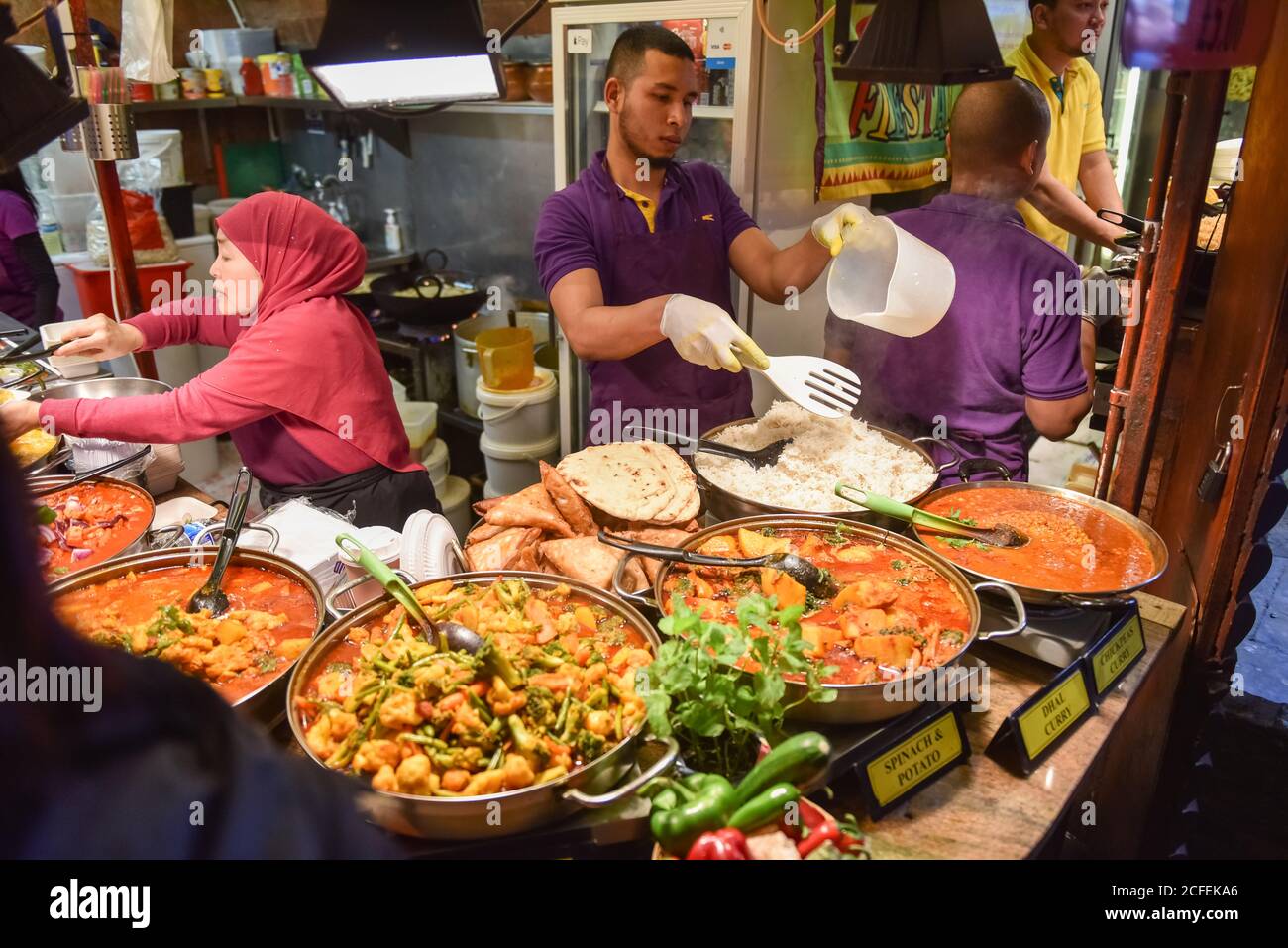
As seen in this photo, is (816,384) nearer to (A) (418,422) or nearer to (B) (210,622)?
(B) (210,622)

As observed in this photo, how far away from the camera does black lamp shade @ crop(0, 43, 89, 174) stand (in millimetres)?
1785

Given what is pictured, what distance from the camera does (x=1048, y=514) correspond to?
6.79 ft

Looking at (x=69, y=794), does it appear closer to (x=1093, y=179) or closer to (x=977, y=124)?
(x=977, y=124)

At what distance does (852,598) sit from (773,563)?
0.56ft

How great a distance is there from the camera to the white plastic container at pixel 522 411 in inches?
177

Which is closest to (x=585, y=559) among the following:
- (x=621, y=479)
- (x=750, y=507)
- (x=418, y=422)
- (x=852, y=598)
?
(x=621, y=479)

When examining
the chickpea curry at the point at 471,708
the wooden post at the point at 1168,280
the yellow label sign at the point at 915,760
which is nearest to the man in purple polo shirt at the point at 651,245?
the wooden post at the point at 1168,280

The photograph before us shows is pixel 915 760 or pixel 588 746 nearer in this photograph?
pixel 588 746

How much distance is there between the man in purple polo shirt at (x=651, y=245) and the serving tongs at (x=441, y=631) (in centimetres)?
135

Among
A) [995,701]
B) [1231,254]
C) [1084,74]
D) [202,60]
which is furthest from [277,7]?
[995,701]

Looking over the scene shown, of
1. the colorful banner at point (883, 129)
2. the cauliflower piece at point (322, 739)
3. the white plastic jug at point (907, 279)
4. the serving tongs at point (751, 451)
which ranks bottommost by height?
the cauliflower piece at point (322, 739)

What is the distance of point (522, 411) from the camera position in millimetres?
4547

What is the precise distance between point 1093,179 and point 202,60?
617 centimetres

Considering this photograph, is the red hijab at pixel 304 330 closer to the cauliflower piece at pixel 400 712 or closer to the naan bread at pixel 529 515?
the naan bread at pixel 529 515
